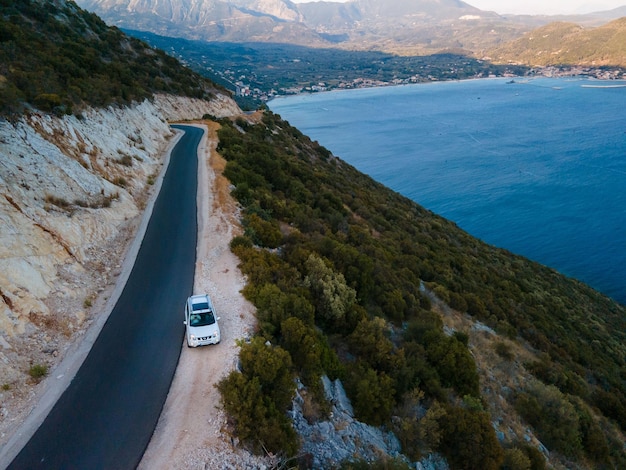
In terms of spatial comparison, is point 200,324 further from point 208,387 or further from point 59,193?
point 59,193

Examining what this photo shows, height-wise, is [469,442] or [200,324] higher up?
[200,324]

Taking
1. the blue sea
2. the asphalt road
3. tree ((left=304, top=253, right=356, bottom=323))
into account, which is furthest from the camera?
the blue sea

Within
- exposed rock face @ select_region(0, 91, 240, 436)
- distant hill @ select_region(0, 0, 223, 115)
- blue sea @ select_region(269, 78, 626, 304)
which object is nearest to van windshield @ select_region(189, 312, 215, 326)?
exposed rock face @ select_region(0, 91, 240, 436)

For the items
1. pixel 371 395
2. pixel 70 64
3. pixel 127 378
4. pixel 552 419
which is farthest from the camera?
pixel 70 64

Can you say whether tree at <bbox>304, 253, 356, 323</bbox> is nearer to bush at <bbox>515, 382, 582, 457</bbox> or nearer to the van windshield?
the van windshield

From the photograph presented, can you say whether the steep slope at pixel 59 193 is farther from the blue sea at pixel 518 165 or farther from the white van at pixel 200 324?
the blue sea at pixel 518 165

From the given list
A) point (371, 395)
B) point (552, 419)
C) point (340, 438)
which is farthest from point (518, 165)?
point (340, 438)

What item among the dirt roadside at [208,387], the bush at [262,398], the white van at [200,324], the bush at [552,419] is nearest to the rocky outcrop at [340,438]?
the bush at [262,398]
